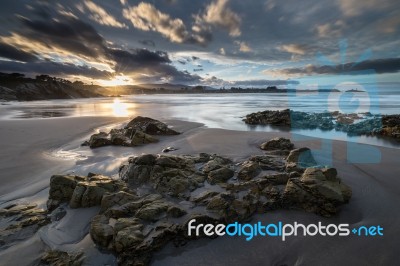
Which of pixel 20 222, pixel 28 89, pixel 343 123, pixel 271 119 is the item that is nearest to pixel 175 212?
pixel 20 222

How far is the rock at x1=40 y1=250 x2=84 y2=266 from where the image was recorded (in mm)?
2770

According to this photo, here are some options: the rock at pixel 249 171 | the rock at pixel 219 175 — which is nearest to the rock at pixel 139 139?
the rock at pixel 219 175

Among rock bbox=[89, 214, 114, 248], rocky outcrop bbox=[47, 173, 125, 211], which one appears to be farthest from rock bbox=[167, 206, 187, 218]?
rocky outcrop bbox=[47, 173, 125, 211]

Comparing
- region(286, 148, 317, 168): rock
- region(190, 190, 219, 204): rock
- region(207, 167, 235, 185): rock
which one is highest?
region(286, 148, 317, 168): rock

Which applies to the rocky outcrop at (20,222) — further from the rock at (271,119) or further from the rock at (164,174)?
the rock at (271,119)

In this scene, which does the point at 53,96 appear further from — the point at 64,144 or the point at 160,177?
the point at 160,177

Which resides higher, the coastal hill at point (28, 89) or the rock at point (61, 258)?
the coastal hill at point (28, 89)

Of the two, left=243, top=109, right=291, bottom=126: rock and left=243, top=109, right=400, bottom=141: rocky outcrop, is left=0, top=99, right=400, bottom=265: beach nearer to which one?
left=243, top=109, right=400, bottom=141: rocky outcrop

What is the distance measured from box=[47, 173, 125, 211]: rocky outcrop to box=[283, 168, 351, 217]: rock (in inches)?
128

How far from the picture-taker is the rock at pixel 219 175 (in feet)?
15.9

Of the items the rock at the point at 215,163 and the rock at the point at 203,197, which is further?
the rock at the point at 215,163

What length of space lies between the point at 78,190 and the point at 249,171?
139 inches

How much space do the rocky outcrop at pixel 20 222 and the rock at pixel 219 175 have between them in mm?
3081

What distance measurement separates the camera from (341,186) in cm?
411
